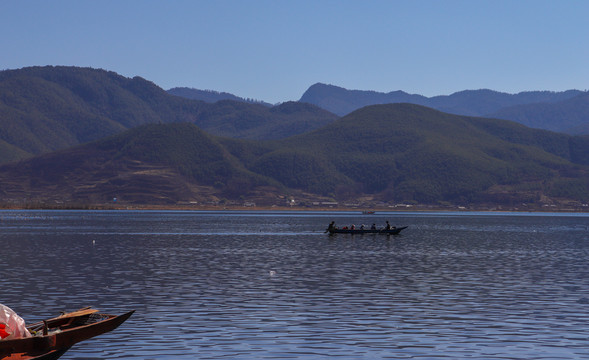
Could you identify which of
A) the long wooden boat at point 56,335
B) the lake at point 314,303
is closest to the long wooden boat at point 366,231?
the lake at point 314,303

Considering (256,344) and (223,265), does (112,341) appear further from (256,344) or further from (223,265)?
(223,265)

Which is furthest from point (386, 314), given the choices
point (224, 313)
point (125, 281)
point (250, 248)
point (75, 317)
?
point (250, 248)

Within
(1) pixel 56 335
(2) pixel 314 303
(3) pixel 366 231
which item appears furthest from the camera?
(3) pixel 366 231

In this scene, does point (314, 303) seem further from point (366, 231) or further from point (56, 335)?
point (366, 231)

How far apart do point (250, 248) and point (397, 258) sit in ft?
82.2

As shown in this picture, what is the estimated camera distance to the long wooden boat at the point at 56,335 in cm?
2698

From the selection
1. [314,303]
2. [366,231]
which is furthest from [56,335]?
[366,231]

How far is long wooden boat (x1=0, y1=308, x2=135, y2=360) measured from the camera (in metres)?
27.0

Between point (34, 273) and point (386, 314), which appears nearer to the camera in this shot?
point (386, 314)

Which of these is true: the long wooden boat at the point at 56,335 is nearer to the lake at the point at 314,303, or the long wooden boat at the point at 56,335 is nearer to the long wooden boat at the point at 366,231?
the lake at the point at 314,303

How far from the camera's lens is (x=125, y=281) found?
58750 mm

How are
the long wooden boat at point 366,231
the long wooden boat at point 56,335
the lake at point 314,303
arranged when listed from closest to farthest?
1. the long wooden boat at point 56,335
2. the lake at point 314,303
3. the long wooden boat at point 366,231

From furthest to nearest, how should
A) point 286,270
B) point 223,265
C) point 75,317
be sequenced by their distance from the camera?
1. point 223,265
2. point 286,270
3. point 75,317

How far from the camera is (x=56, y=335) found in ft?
92.6
